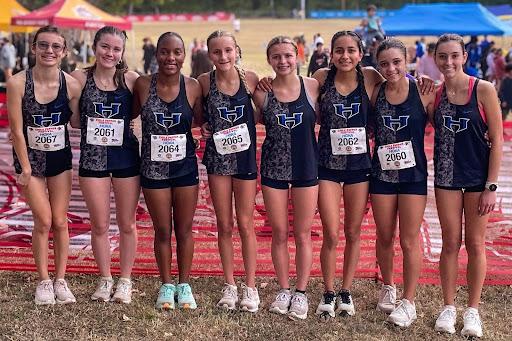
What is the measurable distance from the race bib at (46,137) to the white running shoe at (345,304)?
2100mm

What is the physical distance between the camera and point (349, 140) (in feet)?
11.9

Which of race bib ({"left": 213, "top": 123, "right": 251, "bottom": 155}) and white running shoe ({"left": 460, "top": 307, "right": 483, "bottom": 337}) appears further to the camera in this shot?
race bib ({"left": 213, "top": 123, "right": 251, "bottom": 155})

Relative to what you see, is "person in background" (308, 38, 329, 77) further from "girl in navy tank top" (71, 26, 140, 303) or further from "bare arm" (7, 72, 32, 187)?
"bare arm" (7, 72, 32, 187)

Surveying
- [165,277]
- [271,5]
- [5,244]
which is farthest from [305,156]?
[271,5]

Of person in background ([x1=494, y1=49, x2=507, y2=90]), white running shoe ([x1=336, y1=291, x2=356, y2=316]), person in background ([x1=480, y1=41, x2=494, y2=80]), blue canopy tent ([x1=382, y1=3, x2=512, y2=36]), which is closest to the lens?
white running shoe ([x1=336, y1=291, x2=356, y2=316])

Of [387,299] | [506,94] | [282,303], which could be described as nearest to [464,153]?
[387,299]

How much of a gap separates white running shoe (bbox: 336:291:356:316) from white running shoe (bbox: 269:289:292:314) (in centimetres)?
33

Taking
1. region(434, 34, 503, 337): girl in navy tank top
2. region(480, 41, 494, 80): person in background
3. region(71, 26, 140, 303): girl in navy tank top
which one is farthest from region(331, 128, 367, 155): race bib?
region(480, 41, 494, 80): person in background

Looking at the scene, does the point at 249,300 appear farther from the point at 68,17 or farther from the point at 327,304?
the point at 68,17

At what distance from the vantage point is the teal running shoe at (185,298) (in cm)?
394

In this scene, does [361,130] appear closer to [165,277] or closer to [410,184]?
[410,184]

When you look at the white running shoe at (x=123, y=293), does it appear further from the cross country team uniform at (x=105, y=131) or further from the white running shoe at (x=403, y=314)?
the white running shoe at (x=403, y=314)

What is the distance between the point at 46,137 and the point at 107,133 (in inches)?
15.3

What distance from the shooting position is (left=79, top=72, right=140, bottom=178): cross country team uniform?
146 inches
